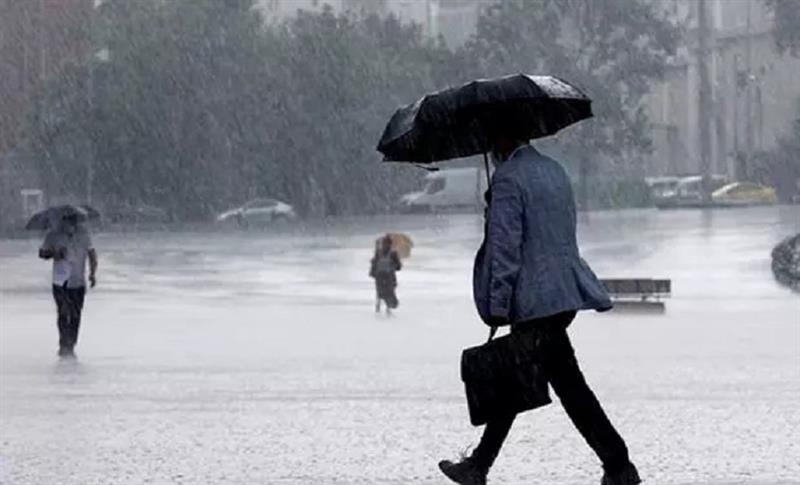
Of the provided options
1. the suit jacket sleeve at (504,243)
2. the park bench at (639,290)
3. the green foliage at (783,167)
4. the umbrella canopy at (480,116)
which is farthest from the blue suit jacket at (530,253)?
the green foliage at (783,167)

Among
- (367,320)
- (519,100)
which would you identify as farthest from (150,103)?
(519,100)

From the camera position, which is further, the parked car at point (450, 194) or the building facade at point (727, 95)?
the building facade at point (727, 95)

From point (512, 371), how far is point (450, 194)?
8064 centimetres

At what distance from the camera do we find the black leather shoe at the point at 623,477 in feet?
29.4

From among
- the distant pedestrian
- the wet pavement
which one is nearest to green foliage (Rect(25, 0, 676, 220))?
the wet pavement

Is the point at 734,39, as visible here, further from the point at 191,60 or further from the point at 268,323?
the point at 268,323

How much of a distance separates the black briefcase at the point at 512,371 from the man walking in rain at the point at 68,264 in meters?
12.2

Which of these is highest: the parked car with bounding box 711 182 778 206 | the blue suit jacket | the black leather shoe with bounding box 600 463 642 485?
the blue suit jacket

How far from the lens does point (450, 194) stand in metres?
89.4

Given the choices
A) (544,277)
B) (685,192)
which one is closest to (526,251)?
(544,277)

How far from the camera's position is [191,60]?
79.6m

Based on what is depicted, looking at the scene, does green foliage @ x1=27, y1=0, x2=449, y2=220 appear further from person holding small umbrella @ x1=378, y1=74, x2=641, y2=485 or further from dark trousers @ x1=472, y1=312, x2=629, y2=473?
A: dark trousers @ x1=472, y1=312, x2=629, y2=473

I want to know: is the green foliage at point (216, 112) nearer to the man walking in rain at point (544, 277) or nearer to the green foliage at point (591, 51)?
the green foliage at point (591, 51)

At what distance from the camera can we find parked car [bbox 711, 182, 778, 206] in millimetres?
88688
